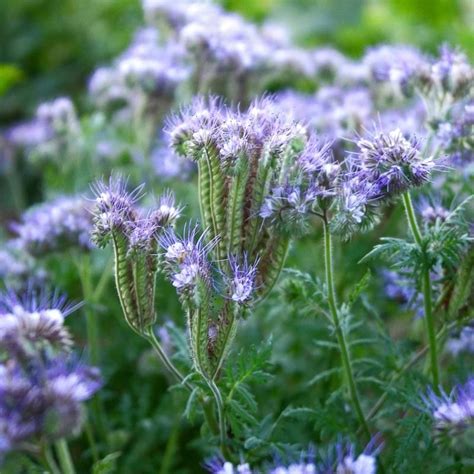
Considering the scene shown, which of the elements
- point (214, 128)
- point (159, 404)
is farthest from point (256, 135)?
point (159, 404)

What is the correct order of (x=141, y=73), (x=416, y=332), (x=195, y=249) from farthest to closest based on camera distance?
(x=141, y=73), (x=416, y=332), (x=195, y=249)

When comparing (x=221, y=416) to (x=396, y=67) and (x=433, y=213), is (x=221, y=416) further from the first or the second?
(x=396, y=67)

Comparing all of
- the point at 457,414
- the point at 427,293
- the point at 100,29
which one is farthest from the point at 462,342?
the point at 100,29

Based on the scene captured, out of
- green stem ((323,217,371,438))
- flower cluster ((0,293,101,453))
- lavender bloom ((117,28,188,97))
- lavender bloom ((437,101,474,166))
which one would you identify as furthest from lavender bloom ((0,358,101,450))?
lavender bloom ((117,28,188,97))

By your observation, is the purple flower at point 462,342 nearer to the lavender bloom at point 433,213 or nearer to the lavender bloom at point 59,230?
the lavender bloom at point 433,213

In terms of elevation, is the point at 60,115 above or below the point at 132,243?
above

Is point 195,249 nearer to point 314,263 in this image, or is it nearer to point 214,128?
point 214,128

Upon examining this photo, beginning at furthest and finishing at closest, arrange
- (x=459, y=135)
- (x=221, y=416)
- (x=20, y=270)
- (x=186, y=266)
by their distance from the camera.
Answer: (x=20, y=270) < (x=459, y=135) < (x=221, y=416) < (x=186, y=266)
